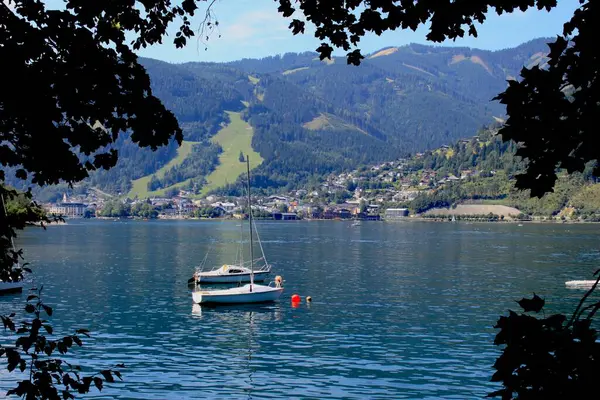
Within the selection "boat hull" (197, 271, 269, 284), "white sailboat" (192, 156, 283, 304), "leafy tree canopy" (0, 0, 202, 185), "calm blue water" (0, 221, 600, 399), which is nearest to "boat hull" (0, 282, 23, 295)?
"calm blue water" (0, 221, 600, 399)

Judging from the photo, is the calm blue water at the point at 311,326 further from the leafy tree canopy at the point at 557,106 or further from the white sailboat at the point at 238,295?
the leafy tree canopy at the point at 557,106

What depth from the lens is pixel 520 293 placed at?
62.0 m

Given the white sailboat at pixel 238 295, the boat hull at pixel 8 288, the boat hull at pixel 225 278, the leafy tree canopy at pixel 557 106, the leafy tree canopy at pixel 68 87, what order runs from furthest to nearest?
1. the boat hull at pixel 225 278
2. the boat hull at pixel 8 288
3. the white sailboat at pixel 238 295
4. the leafy tree canopy at pixel 68 87
5. the leafy tree canopy at pixel 557 106

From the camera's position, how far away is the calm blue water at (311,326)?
99.5 feet

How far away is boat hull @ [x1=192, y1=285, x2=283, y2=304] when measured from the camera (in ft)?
173

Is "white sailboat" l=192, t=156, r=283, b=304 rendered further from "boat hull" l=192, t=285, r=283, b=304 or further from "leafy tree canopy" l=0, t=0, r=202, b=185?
"leafy tree canopy" l=0, t=0, r=202, b=185

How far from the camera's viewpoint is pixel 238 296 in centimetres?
5391

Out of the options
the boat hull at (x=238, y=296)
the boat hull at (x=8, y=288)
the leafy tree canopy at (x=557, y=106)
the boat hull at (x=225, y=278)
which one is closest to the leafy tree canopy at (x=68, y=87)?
the leafy tree canopy at (x=557, y=106)

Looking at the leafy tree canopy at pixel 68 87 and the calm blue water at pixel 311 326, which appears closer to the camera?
the leafy tree canopy at pixel 68 87

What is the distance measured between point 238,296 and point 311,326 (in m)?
10.6

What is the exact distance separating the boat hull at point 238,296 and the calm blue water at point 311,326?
843 mm

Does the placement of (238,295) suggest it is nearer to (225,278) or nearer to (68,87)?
(225,278)

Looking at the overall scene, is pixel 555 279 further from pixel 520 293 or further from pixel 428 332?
pixel 428 332

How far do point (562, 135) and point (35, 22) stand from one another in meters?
5.30
